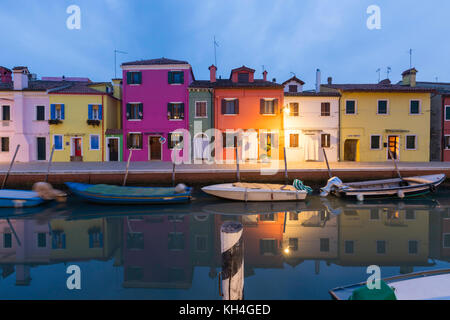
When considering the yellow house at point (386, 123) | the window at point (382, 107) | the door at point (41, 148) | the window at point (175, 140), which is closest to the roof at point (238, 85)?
the window at point (175, 140)

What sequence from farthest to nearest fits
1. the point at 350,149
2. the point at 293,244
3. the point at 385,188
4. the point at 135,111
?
the point at 350,149
the point at 135,111
the point at 385,188
the point at 293,244

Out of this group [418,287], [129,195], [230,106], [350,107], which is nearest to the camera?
[418,287]

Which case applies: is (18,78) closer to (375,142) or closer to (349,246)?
(349,246)

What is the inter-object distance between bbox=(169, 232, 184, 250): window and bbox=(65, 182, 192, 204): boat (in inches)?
123

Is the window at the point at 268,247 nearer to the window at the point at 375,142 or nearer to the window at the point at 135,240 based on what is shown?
the window at the point at 135,240

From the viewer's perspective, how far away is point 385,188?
39.0 feet

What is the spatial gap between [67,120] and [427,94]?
29.4m

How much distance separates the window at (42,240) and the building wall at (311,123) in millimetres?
17381

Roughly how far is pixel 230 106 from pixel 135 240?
15671 mm

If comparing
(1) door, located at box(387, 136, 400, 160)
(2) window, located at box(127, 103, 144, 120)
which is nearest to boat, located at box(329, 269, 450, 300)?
(2) window, located at box(127, 103, 144, 120)

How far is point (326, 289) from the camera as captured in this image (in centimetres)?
470

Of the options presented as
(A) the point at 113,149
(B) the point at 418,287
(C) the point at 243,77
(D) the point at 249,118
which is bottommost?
(B) the point at 418,287

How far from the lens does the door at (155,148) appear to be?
843 inches

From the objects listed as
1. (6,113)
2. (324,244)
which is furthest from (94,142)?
(324,244)
